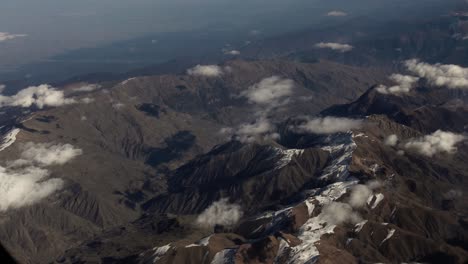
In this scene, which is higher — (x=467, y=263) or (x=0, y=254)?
(x=0, y=254)

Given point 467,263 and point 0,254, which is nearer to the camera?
point 0,254
